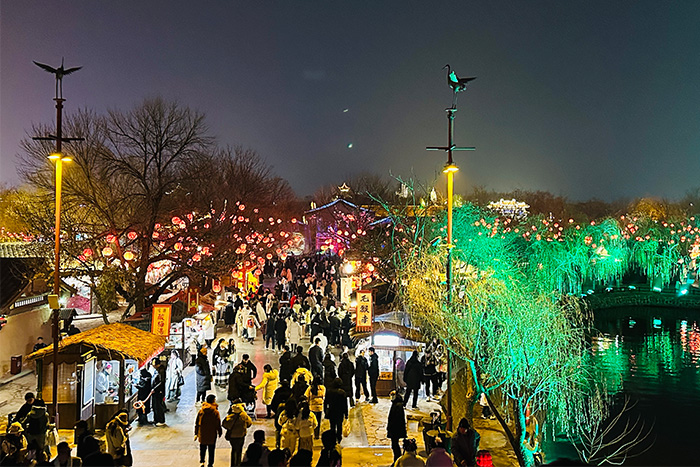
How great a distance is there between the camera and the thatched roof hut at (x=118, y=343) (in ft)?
36.1

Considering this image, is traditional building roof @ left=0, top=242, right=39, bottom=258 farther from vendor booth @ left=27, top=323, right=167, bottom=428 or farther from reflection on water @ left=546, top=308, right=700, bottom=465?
reflection on water @ left=546, top=308, right=700, bottom=465

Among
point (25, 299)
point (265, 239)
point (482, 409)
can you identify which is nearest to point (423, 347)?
point (482, 409)

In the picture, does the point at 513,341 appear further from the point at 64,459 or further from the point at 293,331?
the point at 293,331

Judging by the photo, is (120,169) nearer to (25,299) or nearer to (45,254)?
(45,254)

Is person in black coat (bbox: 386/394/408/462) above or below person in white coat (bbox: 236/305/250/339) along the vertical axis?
below

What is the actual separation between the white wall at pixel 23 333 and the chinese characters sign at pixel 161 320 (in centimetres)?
385

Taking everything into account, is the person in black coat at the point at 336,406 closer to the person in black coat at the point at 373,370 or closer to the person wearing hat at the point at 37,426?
the person in black coat at the point at 373,370

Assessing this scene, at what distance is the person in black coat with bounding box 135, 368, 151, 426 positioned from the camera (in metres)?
11.4

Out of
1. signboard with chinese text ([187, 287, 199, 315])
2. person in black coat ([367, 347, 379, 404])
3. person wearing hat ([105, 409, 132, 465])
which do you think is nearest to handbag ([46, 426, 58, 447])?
person wearing hat ([105, 409, 132, 465])

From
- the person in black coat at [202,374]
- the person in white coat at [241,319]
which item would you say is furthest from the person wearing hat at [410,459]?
the person in white coat at [241,319]

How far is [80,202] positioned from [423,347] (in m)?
14.5

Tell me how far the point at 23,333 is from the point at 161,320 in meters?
4.95

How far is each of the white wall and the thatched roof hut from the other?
481 cm

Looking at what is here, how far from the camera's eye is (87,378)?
11.2m
